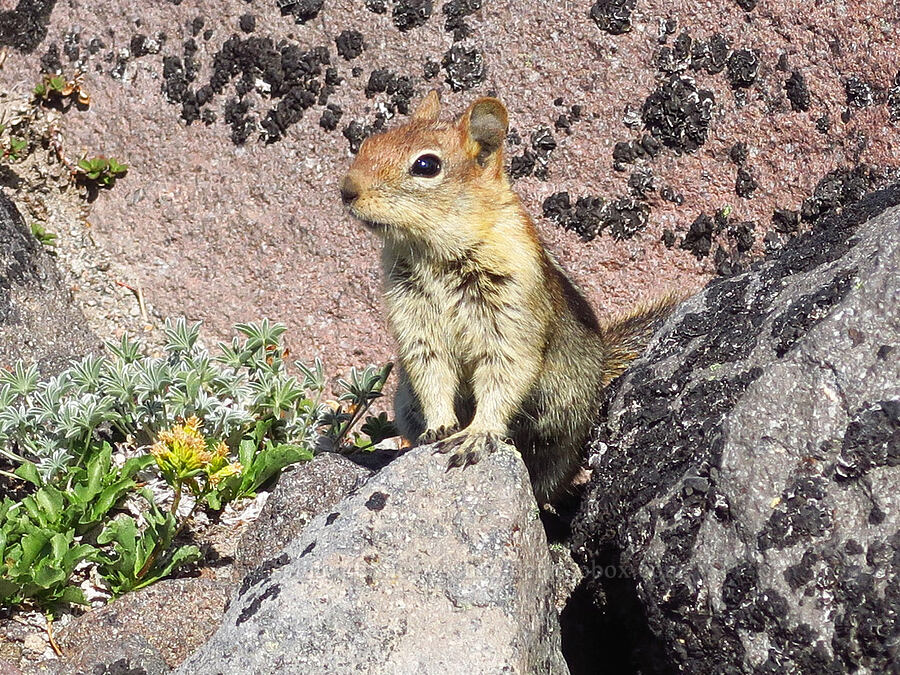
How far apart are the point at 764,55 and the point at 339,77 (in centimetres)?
259

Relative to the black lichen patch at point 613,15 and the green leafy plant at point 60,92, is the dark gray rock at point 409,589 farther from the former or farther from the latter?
the green leafy plant at point 60,92

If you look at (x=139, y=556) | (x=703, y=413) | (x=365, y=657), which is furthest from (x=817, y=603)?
(x=139, y=556)

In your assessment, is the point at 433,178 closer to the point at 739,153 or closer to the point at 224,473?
the point at 224,473

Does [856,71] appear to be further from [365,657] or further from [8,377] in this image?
[8,377]

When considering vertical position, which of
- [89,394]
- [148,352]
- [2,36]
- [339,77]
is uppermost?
[339,77]

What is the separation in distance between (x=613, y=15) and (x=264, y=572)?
13.0ft

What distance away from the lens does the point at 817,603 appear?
10.5ft

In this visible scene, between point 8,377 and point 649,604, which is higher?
point 649,604

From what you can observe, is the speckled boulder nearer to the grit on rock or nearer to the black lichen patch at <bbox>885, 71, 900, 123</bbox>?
the black lichen patch at <bbox>885, 71, 900, 123</bbox>

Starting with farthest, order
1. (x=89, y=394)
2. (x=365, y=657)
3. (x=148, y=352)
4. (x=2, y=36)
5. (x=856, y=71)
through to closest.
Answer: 1. (x=2, y=36)
2. (x=148, y=352)
3. (x=856, y=71)
4. (x=89, y=394)
5. (x=365, y=657)

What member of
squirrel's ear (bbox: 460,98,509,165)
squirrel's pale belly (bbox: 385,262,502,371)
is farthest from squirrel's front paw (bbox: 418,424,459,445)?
squirrel's ear (bbox: 460,98,509,165)

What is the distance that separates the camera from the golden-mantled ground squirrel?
473 centimetres

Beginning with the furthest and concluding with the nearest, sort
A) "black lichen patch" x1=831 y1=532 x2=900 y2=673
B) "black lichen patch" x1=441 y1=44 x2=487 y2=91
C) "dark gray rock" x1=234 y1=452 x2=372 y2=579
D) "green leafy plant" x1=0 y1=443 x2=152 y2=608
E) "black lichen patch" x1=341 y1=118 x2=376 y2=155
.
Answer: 1. "black lichen patch" x1=341 y1=118 x2=376 y2=155
2. "black lichen patch" x1=441 y1=44 x2=487 y2=91
3. "dark gray rock" x1=234 y1=452 x2=372 y2=579
4. "green leafy plant" x1=0 y1=443 x2=152 y2=608
5. "black lichen patch" x1=831 y1=532 x2=900 y2=673

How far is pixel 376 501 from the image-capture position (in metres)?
3.93
